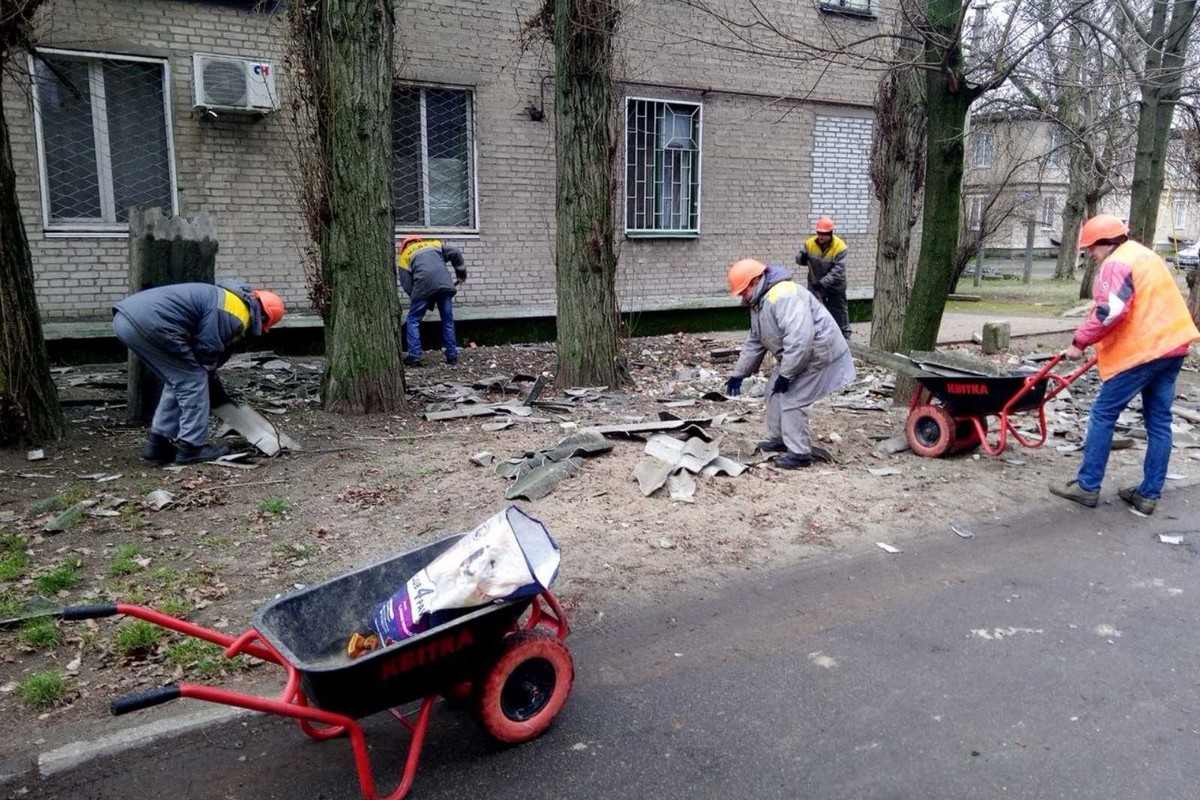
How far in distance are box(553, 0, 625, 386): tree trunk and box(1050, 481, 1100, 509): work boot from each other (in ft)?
14.4

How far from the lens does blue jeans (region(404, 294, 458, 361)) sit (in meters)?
11.2

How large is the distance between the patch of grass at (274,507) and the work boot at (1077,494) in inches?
207

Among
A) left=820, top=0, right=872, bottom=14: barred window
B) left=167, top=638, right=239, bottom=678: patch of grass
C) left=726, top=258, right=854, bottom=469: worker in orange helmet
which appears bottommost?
left=167, top=638, right=239, bottom=678: patch of grass

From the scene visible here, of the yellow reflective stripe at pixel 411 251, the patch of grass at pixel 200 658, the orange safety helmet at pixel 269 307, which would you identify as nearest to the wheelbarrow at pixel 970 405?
the orange safety helmet at pixel 269 307

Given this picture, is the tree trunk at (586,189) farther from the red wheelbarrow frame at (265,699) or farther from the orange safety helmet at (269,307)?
the red wheelbarrow frame at (265,699)

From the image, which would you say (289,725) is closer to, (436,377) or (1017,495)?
(1017,495)

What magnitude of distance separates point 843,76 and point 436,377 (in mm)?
9198

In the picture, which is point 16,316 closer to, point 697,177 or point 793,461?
point 793,461

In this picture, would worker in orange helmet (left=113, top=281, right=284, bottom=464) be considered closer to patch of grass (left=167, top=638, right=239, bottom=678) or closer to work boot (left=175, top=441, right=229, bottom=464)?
work boot (left=175, top=441, right=229, bottom=464)

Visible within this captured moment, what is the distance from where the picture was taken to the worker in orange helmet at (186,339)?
6359mm

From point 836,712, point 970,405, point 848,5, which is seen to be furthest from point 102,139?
point 848,5

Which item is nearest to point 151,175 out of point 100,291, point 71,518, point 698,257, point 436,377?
point 100,291

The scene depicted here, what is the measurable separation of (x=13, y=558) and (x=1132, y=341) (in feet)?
22.0

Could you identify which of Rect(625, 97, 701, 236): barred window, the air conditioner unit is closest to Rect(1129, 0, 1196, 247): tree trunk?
Rect(625, 97, 701, 236): barred window
